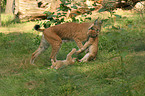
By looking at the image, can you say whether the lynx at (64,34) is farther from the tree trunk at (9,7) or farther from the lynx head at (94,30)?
the tree trunk at (9,7)

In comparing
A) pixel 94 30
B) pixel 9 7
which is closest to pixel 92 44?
pixel 94 30

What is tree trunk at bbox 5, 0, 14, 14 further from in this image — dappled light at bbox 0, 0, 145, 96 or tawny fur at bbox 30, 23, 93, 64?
tawny fur at bbox 30, 23, 93, 64

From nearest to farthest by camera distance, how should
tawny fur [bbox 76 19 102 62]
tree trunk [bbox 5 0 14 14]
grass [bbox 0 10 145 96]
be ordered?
1. grass [bbox 0 10 145 96]
2. tawny fur [bbox 76 19 102 62]
3. tree trunk [bbox 5 0 14 14]

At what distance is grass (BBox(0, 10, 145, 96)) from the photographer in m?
4.14

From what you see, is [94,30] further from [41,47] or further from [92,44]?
[41,47]

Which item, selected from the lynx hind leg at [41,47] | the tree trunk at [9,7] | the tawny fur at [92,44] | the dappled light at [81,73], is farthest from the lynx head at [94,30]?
the tree trunk at [9,7]

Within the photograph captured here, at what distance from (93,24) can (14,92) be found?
10.7ft

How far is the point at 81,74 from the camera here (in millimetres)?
5305

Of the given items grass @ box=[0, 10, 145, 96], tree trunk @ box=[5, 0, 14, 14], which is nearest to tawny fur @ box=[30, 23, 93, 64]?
grass @ box=[0, 10, 145, 96]

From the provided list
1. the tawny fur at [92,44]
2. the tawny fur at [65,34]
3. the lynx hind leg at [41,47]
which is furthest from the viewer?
the lynx hind leg at [41,47]

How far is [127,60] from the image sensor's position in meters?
5.89

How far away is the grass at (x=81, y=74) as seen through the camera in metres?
4.14

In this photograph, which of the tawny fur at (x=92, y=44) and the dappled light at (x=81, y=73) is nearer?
the dappled light at (x=81, y=73)

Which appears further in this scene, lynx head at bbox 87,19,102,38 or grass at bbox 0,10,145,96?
lynx head at bbox 87,19,102,38
